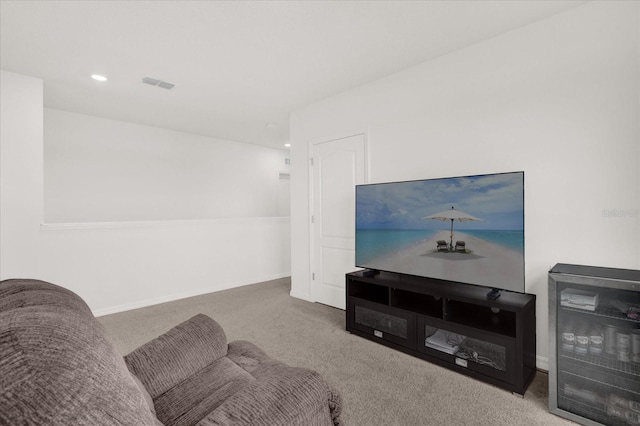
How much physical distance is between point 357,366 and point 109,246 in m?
3.35

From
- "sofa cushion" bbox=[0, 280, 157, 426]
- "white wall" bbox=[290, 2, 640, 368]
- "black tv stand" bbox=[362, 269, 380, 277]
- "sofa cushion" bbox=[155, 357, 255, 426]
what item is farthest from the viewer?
"black tv stand" bbox=[362, 269, 380, 277]

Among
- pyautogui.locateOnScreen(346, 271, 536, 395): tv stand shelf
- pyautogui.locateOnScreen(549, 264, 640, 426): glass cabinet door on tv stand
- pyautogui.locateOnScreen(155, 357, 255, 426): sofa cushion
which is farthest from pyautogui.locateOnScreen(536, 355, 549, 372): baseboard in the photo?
pyautogui.locateOnScreen(155, 357, 255, 426): sofa cushion

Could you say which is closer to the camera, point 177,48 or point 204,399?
point 204,399

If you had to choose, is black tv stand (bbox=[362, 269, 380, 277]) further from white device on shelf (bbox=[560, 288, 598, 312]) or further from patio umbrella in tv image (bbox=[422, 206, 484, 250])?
white device on shelf (bbox=[560, 288, 598, 312])

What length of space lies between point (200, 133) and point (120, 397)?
18.8 ft

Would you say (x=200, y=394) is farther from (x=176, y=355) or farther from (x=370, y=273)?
(x=370, y=273)

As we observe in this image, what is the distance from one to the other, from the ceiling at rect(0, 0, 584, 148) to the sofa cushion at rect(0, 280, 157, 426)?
2337 mm

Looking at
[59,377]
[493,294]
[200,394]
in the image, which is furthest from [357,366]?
[59,377]

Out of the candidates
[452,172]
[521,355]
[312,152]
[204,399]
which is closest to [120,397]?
[204,399]

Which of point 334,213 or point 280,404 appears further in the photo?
point 334,213

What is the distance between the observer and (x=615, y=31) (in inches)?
83.8

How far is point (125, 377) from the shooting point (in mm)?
592

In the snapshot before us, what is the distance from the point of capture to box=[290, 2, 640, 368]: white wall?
2.10m

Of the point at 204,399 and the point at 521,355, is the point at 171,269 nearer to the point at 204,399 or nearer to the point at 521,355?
the point at 204,399
